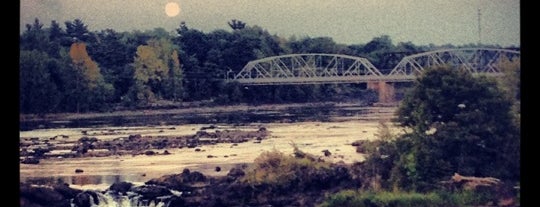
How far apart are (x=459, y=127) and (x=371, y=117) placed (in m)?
0.54

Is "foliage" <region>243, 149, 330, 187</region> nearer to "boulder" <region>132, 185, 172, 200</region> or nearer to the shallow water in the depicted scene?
the shallow water

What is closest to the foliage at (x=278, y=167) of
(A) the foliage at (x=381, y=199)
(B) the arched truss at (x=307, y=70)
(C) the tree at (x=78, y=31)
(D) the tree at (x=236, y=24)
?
(A) the foliage at (x=381, y=199)

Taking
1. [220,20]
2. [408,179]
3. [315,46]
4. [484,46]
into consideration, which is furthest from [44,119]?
[484,46]

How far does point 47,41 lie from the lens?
4625mm

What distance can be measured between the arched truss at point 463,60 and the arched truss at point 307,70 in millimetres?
204

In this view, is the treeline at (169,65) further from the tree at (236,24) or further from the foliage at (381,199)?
the foliage at (381,199)

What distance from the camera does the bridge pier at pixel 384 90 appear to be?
4754 mm

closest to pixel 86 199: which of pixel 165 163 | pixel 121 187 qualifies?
pixel 121 187

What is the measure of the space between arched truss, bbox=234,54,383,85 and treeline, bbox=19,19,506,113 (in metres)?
0.04

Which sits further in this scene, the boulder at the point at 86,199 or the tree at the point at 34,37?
the boulder at the point at 86,199

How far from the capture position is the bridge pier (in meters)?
4.75

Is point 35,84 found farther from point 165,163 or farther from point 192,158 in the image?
point 192,158

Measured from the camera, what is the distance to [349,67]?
4.82 meters
